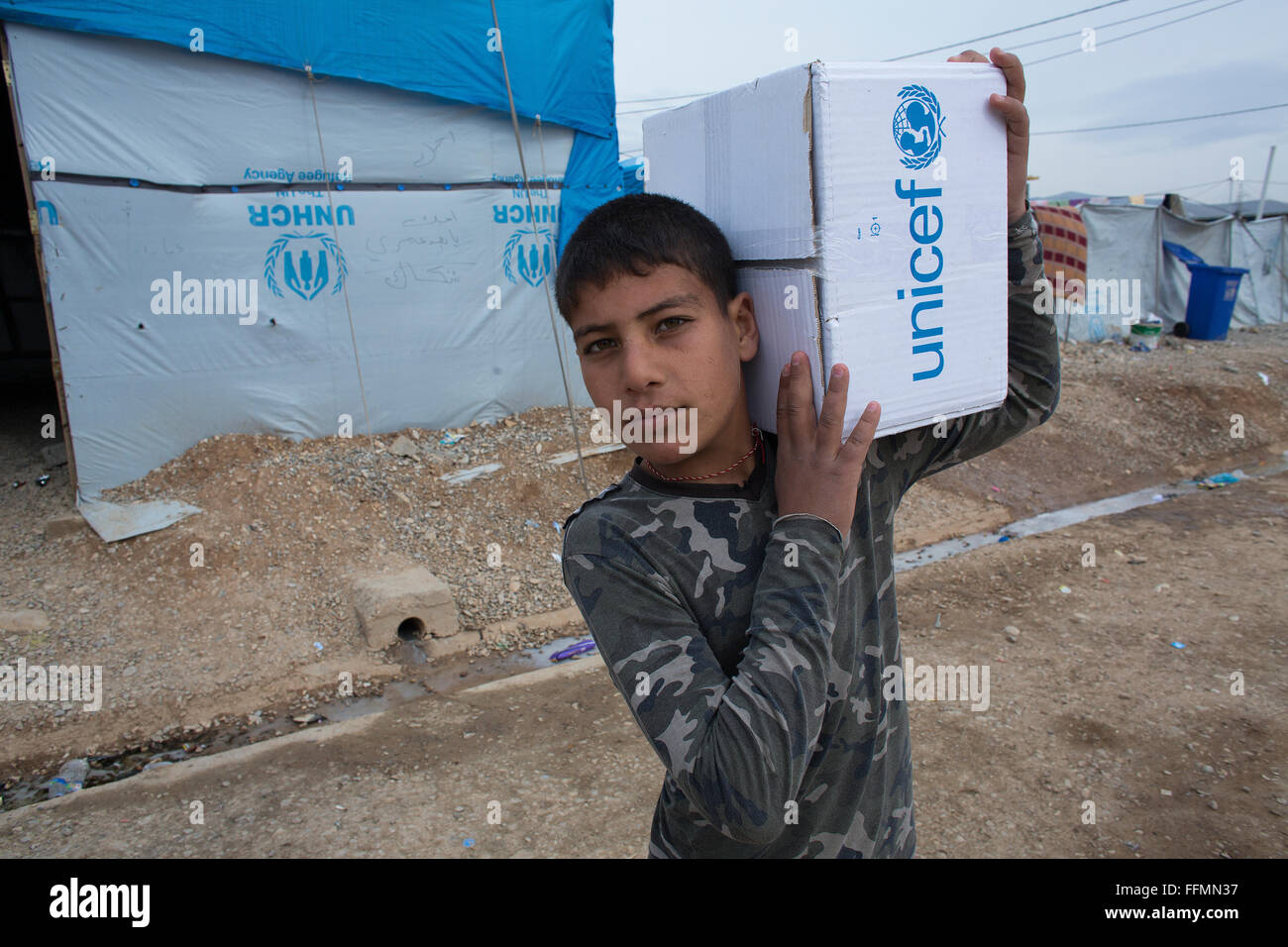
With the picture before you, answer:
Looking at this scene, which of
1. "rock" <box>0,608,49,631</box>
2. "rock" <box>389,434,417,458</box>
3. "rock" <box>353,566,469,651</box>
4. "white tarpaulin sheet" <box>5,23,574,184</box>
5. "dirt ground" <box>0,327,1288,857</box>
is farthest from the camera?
"rock" <box>389,434,417,458</box>

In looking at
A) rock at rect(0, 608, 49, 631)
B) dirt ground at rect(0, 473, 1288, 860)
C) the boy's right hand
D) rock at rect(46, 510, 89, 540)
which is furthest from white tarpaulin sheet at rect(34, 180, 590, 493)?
the boy's right hand

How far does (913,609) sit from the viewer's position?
4.92 metres

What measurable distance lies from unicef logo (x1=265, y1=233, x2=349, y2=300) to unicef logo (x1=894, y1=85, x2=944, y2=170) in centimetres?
618

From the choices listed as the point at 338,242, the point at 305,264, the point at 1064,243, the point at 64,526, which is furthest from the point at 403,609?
the point at 1064,243

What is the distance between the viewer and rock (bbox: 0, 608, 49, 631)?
4.45 meters

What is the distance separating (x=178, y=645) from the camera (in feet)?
14.6

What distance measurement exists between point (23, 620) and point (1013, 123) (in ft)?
17.3

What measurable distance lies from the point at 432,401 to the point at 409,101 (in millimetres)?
2502

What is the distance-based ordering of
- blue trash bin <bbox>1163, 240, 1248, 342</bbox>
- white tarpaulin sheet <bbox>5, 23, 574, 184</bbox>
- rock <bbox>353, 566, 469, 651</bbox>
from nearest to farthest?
rock <bbox>353, 566, 469, 651</bbox>, white tarpaulin sheet <bbox>5, 23, 574, 184</bbox>, blue trash bin <bbox>1163, 240, 1248, 342</bbox>

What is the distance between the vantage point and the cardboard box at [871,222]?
1112mm

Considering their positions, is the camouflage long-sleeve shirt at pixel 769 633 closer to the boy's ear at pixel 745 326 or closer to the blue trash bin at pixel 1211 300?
the boy's ear at pixel 745 326

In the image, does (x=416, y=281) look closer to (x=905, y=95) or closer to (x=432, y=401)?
(x=432, y=401)

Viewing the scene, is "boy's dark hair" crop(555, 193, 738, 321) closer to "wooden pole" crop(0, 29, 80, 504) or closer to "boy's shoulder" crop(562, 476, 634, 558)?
"boy's shoulder" crop(562, 476, 634, 558)

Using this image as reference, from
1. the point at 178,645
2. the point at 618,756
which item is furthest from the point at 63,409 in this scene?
the point at 618,756
